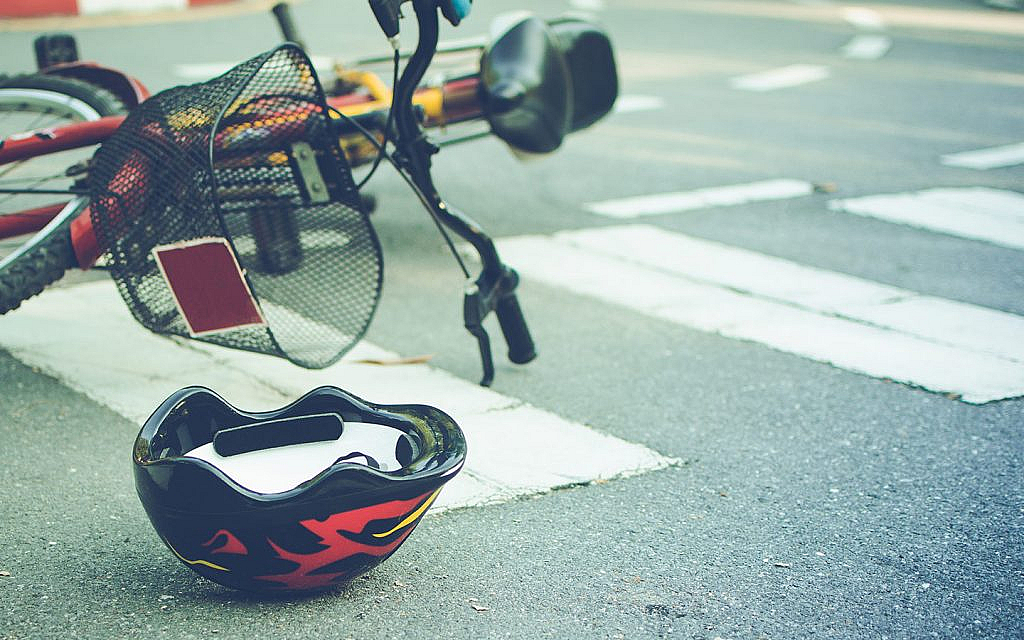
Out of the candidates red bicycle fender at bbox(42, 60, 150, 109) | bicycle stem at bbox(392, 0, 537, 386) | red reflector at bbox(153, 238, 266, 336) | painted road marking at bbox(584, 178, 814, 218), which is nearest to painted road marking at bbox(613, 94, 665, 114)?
painted road marking at bbox(584, 178, 814, 218)

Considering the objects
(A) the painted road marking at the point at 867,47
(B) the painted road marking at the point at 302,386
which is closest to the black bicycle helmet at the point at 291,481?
(B) the painted road marking at the point at 302,386

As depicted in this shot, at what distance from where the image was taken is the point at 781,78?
939 cm

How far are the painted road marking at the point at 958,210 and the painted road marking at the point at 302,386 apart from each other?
283 centimetres

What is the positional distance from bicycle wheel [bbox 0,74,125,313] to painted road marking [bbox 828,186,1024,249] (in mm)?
3523

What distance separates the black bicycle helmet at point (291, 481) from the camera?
2.02 meters

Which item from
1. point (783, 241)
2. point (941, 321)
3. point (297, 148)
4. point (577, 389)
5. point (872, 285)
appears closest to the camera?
Answer: point (297, 148)

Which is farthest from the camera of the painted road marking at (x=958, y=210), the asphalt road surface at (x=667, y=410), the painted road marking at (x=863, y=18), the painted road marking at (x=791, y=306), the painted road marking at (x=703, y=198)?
the painted road marking at (x=863, y=18)

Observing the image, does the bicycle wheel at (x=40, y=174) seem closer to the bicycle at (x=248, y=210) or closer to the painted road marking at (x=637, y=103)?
the bicycle at (x=248, y=210)

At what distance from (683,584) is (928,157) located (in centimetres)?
503

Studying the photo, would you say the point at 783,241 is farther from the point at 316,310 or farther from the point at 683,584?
the point at 683,584

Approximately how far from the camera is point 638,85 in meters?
8.84

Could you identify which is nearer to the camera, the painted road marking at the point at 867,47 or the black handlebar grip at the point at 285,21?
the black handlebar grip at the point at 285,21

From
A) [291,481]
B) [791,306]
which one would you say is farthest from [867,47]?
[291,481]

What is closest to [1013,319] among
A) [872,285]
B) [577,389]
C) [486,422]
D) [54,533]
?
[872,285]
